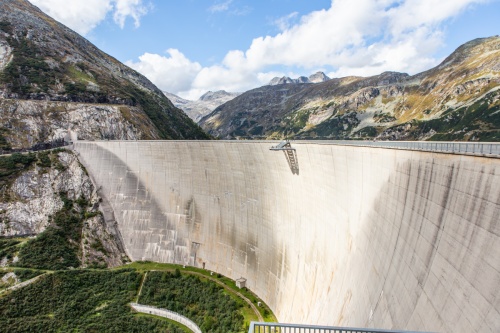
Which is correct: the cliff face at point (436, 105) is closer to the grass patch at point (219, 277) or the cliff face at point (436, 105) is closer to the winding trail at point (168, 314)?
the grass patch at point (219, 277)

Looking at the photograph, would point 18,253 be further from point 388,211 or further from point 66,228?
point 388,211

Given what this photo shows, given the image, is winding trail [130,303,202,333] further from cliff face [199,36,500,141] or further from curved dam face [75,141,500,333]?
cliff face [199,36,500,141]

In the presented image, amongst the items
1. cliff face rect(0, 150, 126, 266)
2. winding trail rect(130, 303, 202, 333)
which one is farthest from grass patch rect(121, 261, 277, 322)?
winding trail rect(130, 303, 202, 333)

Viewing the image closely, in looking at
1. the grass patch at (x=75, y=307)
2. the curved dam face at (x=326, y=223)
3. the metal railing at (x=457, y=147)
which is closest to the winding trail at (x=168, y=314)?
the grass patch at (x=75, y=307)

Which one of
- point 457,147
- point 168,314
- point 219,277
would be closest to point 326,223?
point 457,147

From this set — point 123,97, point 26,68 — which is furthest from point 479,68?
point 26,68
